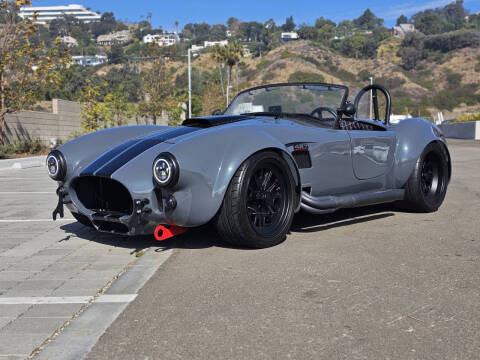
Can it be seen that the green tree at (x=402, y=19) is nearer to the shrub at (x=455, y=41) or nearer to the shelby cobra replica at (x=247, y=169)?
the shrub at (x=455, y=41)

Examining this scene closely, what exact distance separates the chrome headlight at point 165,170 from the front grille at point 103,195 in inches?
14.4

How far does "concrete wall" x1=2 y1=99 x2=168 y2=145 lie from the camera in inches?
773

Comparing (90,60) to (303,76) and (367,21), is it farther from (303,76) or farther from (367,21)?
(367,21)

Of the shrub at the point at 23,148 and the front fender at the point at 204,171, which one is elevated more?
the front fender at the point at 204,171

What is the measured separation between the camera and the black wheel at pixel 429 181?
554 cm

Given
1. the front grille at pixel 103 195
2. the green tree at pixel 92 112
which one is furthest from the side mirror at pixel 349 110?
the green tree at pixel 92 112

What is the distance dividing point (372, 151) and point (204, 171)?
1970 mm

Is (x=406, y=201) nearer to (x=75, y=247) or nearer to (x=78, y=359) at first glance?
(x=75, y=247)

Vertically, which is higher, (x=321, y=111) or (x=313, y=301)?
(x=321, y=111)

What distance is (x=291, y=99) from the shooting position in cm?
559

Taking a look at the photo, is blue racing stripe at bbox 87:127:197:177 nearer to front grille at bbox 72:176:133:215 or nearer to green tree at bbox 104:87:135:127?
front grille at bbox 72:176:133:215

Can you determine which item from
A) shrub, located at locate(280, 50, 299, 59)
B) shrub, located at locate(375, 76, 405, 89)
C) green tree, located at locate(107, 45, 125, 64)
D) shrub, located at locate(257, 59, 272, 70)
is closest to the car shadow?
shrub, located at locate(375, 76, 405, 89)

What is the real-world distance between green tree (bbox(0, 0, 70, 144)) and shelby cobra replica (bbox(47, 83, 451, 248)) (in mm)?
15154

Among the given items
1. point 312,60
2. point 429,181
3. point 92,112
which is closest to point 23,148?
point 92,112
